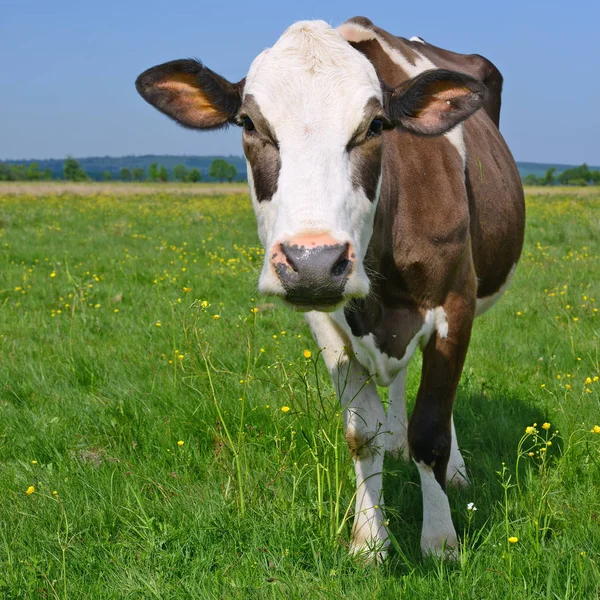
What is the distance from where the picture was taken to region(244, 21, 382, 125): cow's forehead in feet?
9.40

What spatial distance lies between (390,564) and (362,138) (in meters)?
1.80

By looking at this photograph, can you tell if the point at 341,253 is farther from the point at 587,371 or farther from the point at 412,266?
the point at 587,371

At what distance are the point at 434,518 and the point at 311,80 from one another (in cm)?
205

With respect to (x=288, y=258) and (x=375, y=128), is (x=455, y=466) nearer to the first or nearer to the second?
(x=375, y=128)

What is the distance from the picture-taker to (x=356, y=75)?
3035mm

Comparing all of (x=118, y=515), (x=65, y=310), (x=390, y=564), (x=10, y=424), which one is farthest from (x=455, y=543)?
(x=65, y=310)

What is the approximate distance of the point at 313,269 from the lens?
246 cm

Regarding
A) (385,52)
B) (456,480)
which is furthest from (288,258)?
(456,480)

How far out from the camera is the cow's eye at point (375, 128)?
9.82 feet

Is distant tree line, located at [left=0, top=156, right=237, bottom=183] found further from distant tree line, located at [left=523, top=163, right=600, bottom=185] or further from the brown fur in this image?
the brown fur

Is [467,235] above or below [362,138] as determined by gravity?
below

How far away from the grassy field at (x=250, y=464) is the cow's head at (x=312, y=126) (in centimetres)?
72

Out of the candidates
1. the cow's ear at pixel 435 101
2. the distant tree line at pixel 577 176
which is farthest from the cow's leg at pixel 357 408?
the distant tree line at pixel 577 176

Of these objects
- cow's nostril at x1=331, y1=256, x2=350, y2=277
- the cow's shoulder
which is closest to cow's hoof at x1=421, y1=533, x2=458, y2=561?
cow's nostril at x1=331, y1=256, x2=350, y2=277
